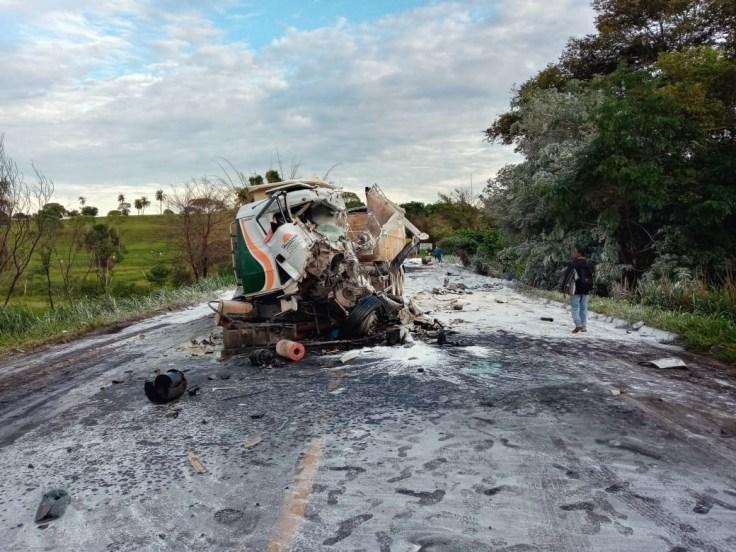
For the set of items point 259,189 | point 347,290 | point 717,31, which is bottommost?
point 347,290

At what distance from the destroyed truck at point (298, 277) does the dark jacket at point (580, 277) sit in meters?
3.19

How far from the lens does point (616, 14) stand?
25578 millimetres

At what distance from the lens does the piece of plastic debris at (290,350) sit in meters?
8.62

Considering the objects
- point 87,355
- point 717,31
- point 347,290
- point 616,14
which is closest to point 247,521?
point 347,290

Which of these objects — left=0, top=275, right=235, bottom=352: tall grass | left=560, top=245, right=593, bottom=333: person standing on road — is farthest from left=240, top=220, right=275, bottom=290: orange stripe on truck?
left=560, top=245, right=593, bottom=333: person standing on road

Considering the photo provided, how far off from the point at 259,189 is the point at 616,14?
880 inches

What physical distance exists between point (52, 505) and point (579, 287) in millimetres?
9171

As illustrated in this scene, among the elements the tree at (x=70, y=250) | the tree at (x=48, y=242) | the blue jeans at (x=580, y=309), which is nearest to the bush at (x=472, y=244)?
the tree at (x=70, y=250)

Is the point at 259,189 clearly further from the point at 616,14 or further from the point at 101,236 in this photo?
the point at 616,14

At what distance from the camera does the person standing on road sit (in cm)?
1059

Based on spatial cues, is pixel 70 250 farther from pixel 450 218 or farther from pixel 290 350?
pixel 450 218

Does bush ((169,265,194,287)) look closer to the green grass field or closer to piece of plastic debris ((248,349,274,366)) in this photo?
the green grass field

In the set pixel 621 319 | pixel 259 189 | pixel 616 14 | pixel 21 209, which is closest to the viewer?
pixel 259 189

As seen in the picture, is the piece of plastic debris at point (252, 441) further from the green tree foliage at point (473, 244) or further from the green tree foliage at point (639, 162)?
the green tree foliage at point (473, 244)
